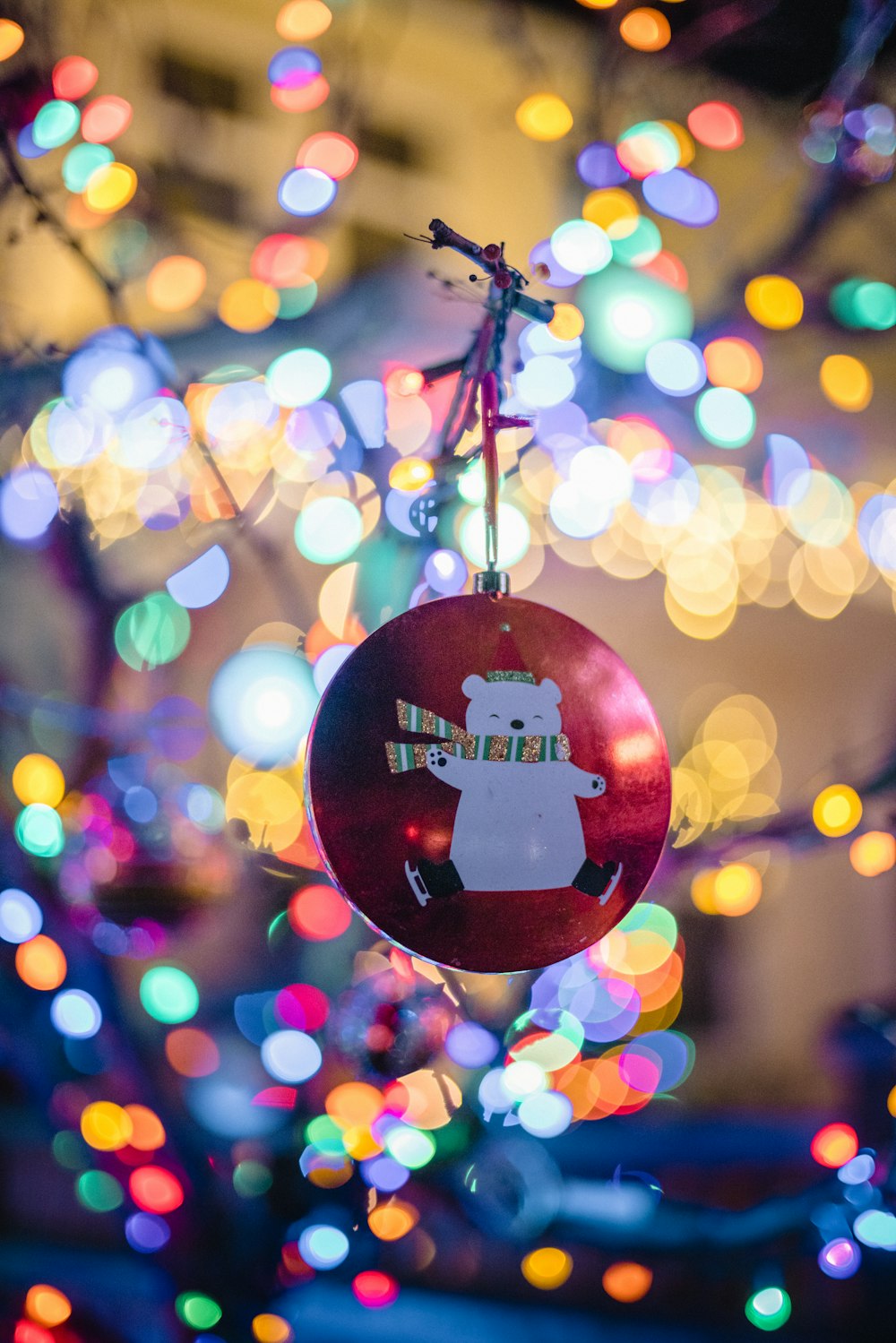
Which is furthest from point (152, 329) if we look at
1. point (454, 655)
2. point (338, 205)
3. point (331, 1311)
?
point (331, 1311)

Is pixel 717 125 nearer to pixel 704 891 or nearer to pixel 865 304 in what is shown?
pixel 865 304

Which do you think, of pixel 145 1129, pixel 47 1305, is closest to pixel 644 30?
pixel 145 1129

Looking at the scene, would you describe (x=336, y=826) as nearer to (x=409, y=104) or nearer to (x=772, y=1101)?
(x=772, y=1101)

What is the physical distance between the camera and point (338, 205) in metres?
1.45

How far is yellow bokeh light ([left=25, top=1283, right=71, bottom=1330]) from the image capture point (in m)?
1.44

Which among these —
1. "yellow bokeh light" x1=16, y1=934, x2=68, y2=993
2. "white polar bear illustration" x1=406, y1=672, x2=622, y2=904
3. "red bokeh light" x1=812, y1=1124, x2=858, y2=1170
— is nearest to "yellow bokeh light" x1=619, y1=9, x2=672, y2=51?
"white polar bear illustration" x1=406, y1=672, x2=622, y2=904

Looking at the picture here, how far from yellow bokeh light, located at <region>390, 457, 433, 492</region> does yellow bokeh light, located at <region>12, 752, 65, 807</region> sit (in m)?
0.82

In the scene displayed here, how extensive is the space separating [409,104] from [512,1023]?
5.56 feet

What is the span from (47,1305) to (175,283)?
75.1 inches

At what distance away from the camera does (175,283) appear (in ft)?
4.73

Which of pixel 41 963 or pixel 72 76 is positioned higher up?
pixel 72 76

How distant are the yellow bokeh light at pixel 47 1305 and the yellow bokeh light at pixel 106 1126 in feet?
1.04

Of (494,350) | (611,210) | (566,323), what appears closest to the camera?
(494,350)

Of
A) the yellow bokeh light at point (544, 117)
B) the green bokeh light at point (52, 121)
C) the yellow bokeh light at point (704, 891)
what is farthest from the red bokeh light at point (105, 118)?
the yellow bokeh light at point (704, 891)
